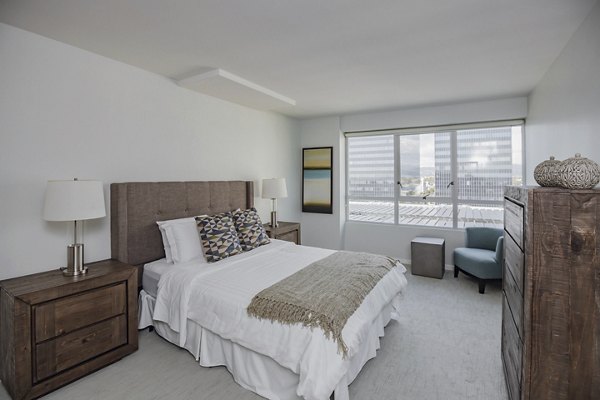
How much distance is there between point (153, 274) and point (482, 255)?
380cm

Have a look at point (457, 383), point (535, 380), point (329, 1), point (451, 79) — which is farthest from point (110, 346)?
point (451, 79)

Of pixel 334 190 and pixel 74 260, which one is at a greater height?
pixel 334 190

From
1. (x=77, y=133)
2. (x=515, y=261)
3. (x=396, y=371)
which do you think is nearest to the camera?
(x=515, y=261)

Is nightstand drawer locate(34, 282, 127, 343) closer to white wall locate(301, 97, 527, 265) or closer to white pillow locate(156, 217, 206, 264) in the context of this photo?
white pillow locate(156, 217, 206, 264)

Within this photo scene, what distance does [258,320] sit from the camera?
1951 mm

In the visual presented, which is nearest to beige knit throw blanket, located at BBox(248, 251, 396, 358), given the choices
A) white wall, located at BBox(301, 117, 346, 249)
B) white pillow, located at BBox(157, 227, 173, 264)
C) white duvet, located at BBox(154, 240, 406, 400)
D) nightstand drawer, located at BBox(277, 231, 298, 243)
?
white duvet, located at BBox(154, 240, 406, 400)

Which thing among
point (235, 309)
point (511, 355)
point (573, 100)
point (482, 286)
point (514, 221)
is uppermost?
point (573, 100)

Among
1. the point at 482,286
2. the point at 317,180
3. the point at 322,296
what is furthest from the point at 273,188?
the point at 482,286

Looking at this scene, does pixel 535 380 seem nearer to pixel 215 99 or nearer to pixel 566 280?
pixel 566 280

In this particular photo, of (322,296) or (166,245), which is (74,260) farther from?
(322,296)

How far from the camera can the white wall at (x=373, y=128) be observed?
4.27 meters

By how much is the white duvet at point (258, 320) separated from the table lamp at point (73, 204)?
64 centimetres

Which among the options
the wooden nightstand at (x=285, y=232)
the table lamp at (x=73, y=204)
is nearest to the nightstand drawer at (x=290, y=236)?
the wooden nightstand at (x=285, y=232)

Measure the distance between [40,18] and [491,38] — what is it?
10.8 feet
